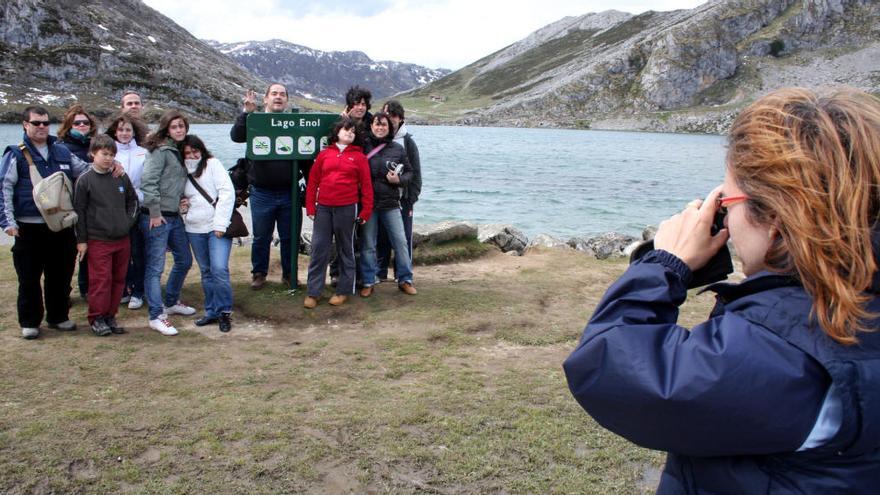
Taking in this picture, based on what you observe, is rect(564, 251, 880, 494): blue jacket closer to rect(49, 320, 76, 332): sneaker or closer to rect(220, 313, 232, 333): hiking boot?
rect(220, 313, 232, 333): hiking boot

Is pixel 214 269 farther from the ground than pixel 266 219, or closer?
closer

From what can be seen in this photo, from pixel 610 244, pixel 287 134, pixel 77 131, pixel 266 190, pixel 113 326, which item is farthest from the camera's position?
pixel 610 244

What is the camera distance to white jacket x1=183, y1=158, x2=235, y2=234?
7.40m

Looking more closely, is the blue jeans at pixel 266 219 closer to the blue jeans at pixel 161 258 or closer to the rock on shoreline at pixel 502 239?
the blue jeans at pixel 161 258

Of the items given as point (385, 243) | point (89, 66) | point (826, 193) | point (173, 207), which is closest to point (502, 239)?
point (385, 243)

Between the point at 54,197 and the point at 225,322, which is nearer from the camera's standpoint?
the point at 54,197

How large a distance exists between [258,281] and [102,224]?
235 centimetres

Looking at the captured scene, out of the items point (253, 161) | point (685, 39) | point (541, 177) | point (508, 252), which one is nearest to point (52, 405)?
point (253, 161)

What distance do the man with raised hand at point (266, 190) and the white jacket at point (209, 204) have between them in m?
0.82

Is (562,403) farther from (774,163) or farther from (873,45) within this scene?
(873,45)

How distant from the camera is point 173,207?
24.2 ft

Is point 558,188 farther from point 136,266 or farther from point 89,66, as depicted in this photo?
point 89,66

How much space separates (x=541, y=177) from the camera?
1625 inches

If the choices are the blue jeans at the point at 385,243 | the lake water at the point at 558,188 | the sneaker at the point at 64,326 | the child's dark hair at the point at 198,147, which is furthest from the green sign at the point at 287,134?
the lake water at the point at 558,188
